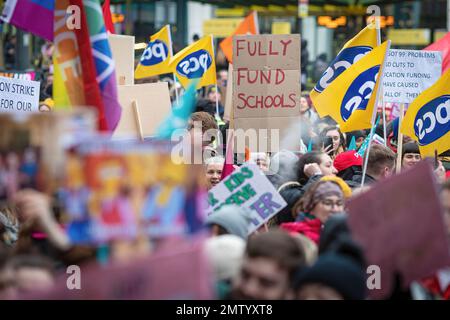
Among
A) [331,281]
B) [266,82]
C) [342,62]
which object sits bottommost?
[331,281]

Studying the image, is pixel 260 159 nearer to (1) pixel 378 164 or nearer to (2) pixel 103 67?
(1) pixel 378 164

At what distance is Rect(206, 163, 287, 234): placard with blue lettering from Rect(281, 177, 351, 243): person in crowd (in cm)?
19

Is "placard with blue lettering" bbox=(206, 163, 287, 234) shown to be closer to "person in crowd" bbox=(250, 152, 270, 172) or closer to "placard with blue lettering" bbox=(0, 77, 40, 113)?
"person in crowd" bbox=(250, 152, 270, 172)

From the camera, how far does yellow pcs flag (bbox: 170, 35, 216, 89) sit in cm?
1216

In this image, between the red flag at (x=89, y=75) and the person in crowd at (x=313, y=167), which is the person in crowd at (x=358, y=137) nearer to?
the person in crowd at (x=313, y=167)

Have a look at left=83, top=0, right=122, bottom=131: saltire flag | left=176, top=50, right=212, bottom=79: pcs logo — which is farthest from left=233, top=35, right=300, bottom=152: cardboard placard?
left=176, top=50, right=212, bottom=79: pcs logo

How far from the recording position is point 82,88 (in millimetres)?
4734

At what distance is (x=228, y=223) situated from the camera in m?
5.07

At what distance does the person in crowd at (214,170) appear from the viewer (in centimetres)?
743

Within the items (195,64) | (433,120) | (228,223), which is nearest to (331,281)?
(228,223)

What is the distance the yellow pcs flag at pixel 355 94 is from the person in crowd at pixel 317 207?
7.42 feet

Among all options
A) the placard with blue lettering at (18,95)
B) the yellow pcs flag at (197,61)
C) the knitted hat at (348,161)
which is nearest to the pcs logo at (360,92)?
the knitted hat at (348,161)

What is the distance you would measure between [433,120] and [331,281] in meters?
4.98
